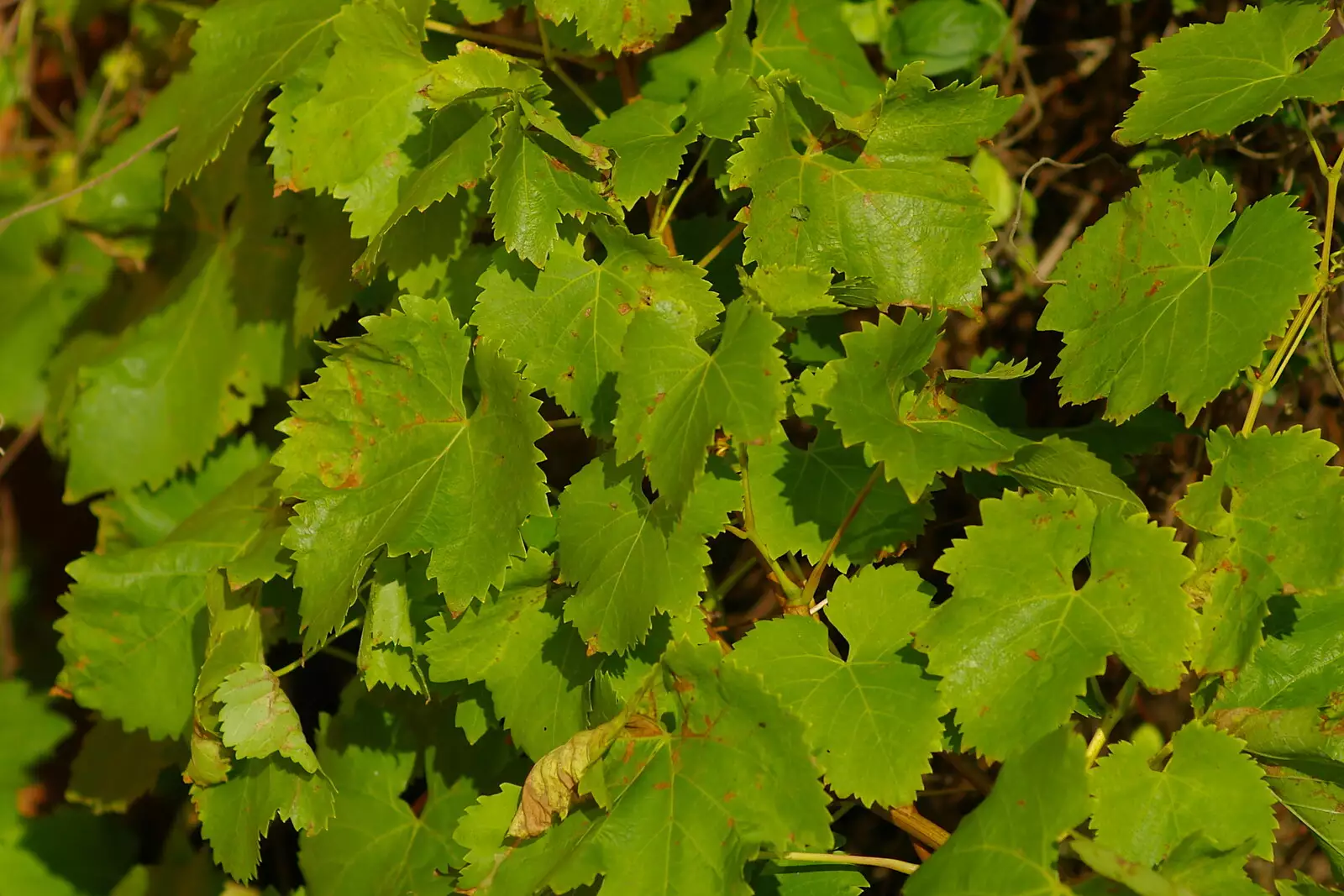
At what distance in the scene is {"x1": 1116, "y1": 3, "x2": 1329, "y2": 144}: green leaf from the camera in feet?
4.44

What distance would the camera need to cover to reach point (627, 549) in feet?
4.28

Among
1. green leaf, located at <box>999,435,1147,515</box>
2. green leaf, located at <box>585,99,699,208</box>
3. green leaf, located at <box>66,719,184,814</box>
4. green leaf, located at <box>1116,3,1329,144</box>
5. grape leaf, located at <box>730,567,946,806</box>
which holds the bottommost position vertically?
green leaf, located at <box>66,719,184,814</box>

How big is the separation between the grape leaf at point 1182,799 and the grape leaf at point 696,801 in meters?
0.31

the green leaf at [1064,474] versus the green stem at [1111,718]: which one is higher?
the green leaf at [1064,474]

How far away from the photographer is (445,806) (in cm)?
166

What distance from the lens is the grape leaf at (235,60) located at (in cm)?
163

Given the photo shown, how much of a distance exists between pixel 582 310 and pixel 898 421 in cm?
43

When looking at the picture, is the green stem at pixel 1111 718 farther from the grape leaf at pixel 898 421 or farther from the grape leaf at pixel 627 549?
the grape leaf at pixel 627 549

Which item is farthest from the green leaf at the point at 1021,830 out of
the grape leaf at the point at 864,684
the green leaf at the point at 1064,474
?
the green leaf at the point at 1064,474

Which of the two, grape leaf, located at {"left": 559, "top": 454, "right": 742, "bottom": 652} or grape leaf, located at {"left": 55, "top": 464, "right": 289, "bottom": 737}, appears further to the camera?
grape leaf, located at {"left": 55, "top": 464, "right": 289, "bottom": 737}

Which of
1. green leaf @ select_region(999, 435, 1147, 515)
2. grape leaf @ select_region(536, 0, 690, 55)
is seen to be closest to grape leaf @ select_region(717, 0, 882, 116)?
grape leaf @ select_region(536, 0, 690, 55)

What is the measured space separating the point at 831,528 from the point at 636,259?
42 cm

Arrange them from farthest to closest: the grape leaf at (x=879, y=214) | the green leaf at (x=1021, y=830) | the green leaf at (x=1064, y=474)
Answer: the grape leaf at (x=879, y=214)
the green leaf at (x=1064, y=474)
the green leaf at (x=1021, y=830)

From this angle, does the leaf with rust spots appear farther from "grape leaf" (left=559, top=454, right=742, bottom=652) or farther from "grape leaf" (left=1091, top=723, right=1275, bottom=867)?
"grape leaf" (left=1091, top=723, right=1275, bottom=867)
